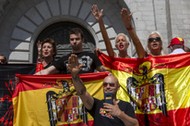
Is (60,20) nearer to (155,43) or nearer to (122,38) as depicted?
(122,38)

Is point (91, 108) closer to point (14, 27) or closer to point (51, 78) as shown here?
point (51, 78)

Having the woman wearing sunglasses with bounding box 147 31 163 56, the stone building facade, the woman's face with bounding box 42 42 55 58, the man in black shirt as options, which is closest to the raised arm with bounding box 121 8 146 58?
the woman wearing sunglasses with bounding box 147 31 163 56

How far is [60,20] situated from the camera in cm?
1538

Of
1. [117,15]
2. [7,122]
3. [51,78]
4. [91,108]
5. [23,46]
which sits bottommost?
[7,122]

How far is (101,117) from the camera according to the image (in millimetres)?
4316

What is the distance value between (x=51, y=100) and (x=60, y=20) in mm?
9705

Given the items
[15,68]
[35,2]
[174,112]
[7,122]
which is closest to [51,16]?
[35,2]

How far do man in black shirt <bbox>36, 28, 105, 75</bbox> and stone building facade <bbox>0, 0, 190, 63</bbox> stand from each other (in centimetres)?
856

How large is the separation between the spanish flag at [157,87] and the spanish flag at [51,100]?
45cm

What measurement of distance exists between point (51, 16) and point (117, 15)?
9.36 ft

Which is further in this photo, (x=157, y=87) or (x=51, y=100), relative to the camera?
(x=51, y=100)

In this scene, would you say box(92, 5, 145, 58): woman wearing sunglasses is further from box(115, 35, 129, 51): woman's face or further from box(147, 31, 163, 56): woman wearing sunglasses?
box(147, 31, 163, 56): woman wearing sunglasses

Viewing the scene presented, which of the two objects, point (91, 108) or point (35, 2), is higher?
point (35, 2)

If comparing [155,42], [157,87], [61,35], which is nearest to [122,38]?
[155,42]
